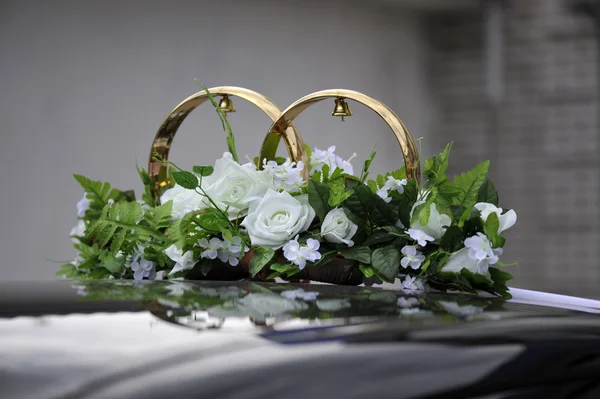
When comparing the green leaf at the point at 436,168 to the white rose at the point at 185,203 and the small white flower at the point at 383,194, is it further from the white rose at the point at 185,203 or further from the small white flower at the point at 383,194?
the white rose at the point at 185,203

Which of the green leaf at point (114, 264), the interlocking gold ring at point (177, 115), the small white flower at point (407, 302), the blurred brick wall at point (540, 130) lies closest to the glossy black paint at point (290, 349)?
the small white flower at point (407, 302)

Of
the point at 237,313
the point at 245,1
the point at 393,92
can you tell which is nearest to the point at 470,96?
the point at 393,92

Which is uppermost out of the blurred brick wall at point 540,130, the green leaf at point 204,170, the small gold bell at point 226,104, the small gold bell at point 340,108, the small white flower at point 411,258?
the blurred brick wall at point 540,130

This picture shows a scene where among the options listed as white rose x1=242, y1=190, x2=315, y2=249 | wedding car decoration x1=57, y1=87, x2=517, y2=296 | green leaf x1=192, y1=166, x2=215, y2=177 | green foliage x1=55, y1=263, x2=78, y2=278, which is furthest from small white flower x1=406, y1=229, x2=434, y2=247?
green foliage x1=55, y1=263, x2=78, y2=278

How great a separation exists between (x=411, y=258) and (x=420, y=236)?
21 millimetres

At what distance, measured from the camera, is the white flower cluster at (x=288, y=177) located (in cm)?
80

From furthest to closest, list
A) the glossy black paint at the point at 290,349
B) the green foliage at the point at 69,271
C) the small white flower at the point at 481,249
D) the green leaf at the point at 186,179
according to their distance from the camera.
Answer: the green foliage at the point at 69,271 → the green leaf at the point at 186,179 → the small white flower at the point at 481,249 → the glossy black paint at the point at 290,349

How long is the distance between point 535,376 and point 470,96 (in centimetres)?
545

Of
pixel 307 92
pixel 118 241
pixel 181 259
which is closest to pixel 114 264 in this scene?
pixel 118 241

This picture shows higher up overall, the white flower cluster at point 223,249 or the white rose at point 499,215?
the white rose at point 499,215

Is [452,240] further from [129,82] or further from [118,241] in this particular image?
[129,82]

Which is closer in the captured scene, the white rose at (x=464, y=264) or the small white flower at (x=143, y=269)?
the white rose at (x=464, y=264)

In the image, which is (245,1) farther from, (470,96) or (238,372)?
(238,372)

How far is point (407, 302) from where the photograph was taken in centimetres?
44
